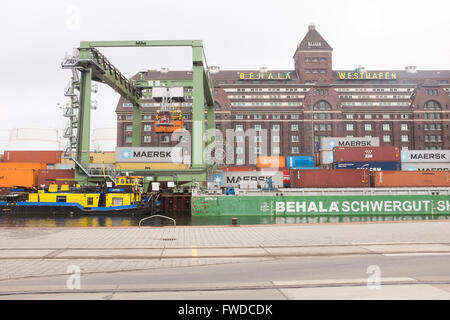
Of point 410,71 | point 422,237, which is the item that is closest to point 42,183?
point 422,237

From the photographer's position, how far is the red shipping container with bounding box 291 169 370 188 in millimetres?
37188

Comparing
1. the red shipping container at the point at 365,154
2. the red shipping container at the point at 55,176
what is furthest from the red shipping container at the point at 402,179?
the red shipping container at the point at 55,176

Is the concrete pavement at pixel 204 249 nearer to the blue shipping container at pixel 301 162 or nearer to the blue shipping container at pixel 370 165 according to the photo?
the blue shipping container at pixel 370 165

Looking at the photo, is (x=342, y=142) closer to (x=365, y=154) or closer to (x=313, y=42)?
(x=365, y=154)

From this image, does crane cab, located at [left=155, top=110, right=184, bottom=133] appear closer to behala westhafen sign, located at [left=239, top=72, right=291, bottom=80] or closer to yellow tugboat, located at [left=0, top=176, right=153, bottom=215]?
yellow tugboat, located at [left=0, top=176, right=153, bottom=215]

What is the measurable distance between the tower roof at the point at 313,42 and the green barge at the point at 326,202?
73.1 m

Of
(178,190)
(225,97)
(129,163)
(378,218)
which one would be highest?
(225,97)

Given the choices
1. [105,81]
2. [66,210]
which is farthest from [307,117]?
[66,210]

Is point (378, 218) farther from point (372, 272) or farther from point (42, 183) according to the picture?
point (42, 183)

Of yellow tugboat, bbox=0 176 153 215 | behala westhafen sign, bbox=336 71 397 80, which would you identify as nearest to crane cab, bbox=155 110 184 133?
yellow tugboat, bbox=0 176 153 215

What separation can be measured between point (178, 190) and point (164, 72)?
6522 cm
